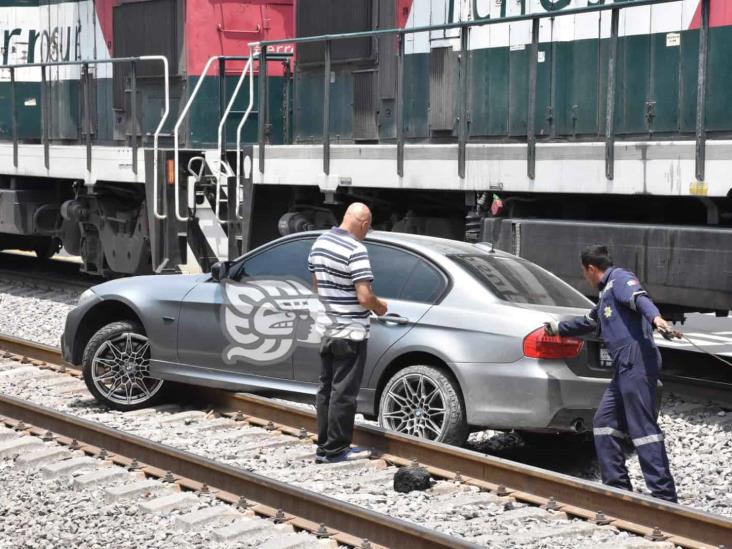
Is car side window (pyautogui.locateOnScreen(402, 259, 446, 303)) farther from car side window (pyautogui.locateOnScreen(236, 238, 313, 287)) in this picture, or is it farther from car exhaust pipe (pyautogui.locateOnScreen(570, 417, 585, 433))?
car exhaust pipe (pyautogui.locateOnScreen(570, 417, 585, 433))

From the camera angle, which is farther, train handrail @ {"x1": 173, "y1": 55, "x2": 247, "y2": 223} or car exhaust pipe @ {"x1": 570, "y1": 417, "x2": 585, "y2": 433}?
train handrail @ {"x1": 173, "y1": 55, "x2": 247, "y2": 223}

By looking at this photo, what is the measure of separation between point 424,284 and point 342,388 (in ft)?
3.37

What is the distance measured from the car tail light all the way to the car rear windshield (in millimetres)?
499

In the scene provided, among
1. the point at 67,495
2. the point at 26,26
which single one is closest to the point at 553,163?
the point at 67,495

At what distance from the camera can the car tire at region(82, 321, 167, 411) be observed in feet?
28.6

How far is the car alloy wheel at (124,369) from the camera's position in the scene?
8.71m

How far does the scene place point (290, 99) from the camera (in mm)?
13711

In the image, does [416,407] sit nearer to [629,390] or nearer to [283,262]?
[629,390]

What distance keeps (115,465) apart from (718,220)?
481 centimetres

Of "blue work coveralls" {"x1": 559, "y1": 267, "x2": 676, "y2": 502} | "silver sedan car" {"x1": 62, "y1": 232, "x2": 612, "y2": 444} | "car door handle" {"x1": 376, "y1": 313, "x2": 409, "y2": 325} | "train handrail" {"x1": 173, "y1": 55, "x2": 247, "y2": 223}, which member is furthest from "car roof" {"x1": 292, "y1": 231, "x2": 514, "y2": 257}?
"train handrail" {"x1": 173, "y1": 55, "x2": 247, "y2": 223}

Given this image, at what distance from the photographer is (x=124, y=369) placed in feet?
A: 28.7

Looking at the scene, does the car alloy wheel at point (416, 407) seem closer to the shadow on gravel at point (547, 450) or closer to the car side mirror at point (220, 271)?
the shadow on gravel at point (547, 450)

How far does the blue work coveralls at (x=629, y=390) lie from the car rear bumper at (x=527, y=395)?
398 millimetres

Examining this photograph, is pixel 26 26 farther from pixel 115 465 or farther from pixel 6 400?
pixel 115 465
